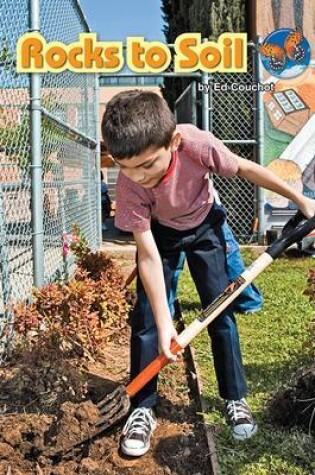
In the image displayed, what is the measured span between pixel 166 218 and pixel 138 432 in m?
0.97

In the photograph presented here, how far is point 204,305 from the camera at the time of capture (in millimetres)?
2885

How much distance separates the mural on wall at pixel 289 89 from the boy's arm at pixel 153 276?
600 centimetres

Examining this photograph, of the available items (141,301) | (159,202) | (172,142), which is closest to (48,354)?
(141,301)

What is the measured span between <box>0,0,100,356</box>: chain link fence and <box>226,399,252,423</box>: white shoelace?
144 cm

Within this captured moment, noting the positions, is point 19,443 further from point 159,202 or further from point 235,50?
point 235,50

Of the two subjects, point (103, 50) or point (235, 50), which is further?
point (235, 50)

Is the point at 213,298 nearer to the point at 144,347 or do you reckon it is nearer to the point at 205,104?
the point at 144,347

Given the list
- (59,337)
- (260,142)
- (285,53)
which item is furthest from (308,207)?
(285,53)

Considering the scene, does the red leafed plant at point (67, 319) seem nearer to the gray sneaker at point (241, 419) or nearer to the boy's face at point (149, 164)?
the gray sneaker at point (241, 419)

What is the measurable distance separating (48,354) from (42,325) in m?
0.21

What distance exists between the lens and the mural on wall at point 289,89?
8.16 meters

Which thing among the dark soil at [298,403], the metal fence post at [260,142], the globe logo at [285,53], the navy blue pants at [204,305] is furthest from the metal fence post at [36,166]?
the globe logo at [285,53]

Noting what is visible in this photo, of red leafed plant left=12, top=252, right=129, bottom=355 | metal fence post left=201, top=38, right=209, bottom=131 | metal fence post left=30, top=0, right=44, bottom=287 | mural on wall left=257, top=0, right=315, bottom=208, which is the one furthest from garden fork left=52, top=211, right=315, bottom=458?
mural on wall left=257, top=0, right=315, bottom=208

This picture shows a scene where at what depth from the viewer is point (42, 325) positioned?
337 cm
